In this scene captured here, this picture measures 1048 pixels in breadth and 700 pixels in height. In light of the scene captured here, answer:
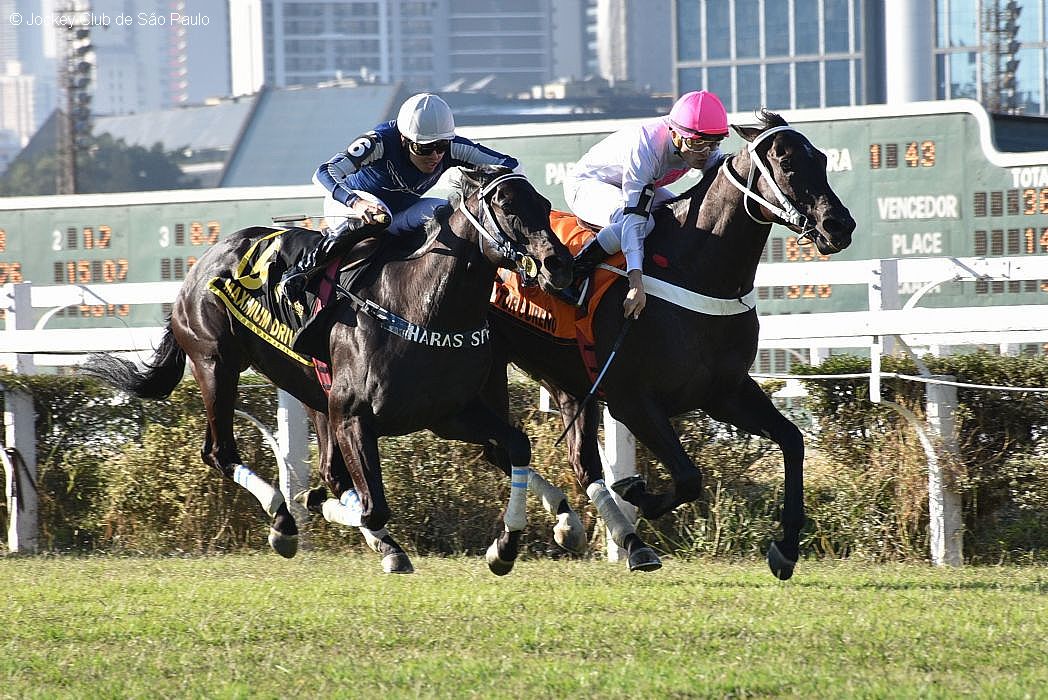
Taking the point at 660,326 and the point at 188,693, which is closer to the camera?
the point at 188,693

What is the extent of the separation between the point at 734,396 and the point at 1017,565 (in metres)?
1.68

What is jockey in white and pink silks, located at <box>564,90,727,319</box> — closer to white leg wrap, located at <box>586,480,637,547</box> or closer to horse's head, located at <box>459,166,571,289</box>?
horse's head, located at <box>459,166,571,289</box>

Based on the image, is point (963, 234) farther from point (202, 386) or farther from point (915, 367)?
point (202, 386)

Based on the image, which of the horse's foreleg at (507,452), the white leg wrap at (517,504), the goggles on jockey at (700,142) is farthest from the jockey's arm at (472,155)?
the white leg wrap at (517,504)

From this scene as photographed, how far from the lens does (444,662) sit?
471 centimetres

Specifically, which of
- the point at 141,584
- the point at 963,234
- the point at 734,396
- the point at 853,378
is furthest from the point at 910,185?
the point at 141,584

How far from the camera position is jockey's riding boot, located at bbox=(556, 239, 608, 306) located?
21.3ft

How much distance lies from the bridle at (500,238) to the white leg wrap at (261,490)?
5.54 ft

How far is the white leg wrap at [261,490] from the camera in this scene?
7047 millimetres

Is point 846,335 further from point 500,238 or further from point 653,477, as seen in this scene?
point 500,238

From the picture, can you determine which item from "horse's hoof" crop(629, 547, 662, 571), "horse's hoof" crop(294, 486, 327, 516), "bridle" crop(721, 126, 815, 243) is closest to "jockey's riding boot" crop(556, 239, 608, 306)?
"bridle" crop(721, 126, 815, 243)

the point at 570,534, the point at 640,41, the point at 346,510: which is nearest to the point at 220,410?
the point at 346,510

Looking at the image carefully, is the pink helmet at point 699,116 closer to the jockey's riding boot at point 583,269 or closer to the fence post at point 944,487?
the jockey's riding boot at point 583,269

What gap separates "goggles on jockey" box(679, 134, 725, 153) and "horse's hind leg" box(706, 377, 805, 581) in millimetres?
989
